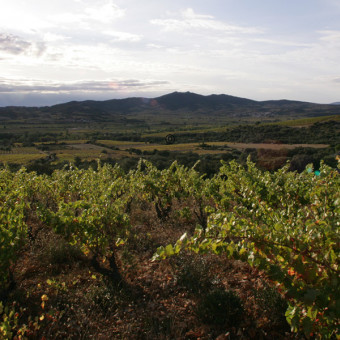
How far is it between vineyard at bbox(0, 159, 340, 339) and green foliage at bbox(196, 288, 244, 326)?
0.02m

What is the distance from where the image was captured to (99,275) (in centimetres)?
604

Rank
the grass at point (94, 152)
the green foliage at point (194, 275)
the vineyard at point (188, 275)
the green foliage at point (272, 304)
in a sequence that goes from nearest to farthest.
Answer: the vineyard at point (188, 275) → the green foliage at point (272, 304) → the green foliage at point (194, 275) → the grass at point (94, 152)

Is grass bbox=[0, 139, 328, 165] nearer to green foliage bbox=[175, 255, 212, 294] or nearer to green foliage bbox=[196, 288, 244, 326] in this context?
green foliage bbox=[175, 255, 212, 294]

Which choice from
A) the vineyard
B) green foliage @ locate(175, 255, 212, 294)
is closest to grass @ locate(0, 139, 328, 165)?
the vineyard

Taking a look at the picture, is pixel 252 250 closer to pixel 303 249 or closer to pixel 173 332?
pixel 303 249

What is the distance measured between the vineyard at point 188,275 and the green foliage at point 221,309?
0.02 meters

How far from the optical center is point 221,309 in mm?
4527

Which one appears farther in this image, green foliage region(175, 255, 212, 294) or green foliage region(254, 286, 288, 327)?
Answer: green foliage region(175, 255, 212, 294)

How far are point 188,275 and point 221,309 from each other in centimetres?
115

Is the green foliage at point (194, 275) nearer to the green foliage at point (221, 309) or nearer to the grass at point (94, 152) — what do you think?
the green foliage at point (221, 309)

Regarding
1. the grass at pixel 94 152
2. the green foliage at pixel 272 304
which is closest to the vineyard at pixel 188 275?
the green foliage at pixel 272 304

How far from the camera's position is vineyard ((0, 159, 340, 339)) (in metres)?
2.99

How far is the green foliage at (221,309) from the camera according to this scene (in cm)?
447

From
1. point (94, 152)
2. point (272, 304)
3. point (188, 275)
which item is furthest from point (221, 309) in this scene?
point (94, 152)
